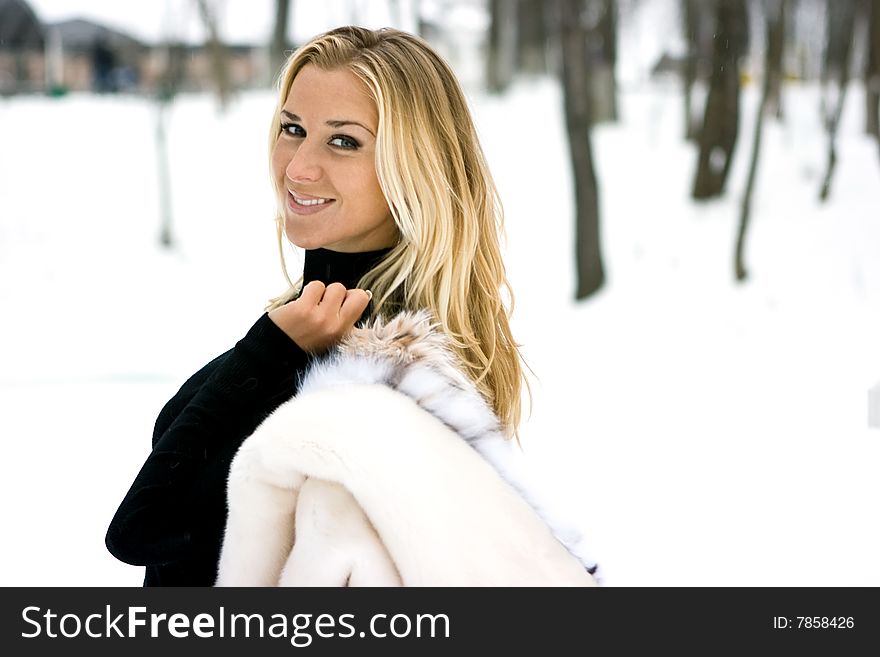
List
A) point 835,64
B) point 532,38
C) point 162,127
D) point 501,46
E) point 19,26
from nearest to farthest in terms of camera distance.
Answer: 1. point 162,127
2. point 835,64
3. point 19,26
4. point 532,38
5. point 501,46

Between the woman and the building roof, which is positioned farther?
the building roof

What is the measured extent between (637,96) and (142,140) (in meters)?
6.80

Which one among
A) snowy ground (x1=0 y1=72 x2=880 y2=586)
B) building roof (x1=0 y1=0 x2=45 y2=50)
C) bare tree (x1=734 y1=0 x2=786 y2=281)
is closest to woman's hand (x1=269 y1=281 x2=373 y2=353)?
snowy ground (x1=0 y1=72 x2=880 y2=586)

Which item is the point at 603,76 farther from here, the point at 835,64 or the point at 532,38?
the point at 532,38

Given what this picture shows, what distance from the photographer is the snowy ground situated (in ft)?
10.7

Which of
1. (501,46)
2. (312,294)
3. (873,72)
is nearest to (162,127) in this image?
(873,72)

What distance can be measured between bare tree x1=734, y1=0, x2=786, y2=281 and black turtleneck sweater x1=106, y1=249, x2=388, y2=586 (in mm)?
5370

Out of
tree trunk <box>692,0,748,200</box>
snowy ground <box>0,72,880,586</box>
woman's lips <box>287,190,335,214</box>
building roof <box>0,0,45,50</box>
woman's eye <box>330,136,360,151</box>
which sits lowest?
snowy ground <box>0,72,880,586</box>

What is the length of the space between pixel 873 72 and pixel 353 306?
23.1 feet

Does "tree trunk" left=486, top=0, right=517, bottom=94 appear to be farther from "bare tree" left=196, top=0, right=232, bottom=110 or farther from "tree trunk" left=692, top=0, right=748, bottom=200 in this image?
"tree trunk" left=692, top=0, right=748, bottom=200

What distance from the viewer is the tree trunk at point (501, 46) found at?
41.9 ft

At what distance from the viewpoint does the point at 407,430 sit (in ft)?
3.31

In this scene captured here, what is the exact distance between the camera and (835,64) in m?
9.44

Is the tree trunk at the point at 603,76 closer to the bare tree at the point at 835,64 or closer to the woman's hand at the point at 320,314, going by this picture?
the bare tree at the point at 835,64
